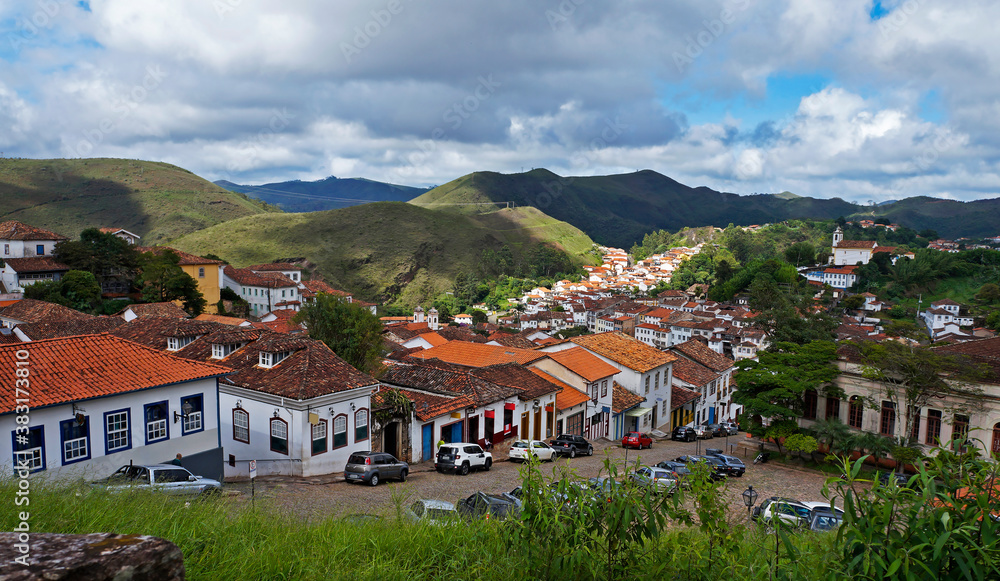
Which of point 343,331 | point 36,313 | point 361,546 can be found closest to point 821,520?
point 361,546

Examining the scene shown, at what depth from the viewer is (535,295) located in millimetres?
127688

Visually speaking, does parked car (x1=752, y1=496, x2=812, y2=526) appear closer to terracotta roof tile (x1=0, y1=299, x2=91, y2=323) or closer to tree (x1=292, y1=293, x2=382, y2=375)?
tree (x1=292, y1=293, x2=382, y2=375)

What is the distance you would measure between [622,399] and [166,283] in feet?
131

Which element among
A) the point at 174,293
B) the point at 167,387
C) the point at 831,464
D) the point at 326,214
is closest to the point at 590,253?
the point at 326,214

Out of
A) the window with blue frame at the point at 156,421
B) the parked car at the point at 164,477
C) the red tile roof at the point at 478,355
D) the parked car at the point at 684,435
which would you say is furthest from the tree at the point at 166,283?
the parked car at the point at 164,477

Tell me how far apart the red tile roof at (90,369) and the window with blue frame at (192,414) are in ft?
2.16

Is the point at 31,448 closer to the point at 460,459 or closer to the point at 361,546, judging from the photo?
the point at 361,546

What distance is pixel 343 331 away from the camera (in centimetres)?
2542

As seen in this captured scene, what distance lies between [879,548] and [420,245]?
148 meters

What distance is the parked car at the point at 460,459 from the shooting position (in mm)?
18312

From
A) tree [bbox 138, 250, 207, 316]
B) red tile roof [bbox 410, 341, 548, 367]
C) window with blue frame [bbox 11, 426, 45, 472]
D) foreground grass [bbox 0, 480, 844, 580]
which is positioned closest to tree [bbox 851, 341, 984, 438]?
red tile roof [bbox 410, 341, 548, 367]

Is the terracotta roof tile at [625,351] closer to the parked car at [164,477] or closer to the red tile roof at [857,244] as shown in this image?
the parked car at [164,477]

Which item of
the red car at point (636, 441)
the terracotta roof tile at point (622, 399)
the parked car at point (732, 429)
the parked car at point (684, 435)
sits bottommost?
the parked car at point (732, 429)

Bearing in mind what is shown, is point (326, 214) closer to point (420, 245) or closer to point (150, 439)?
point (420, 245)
